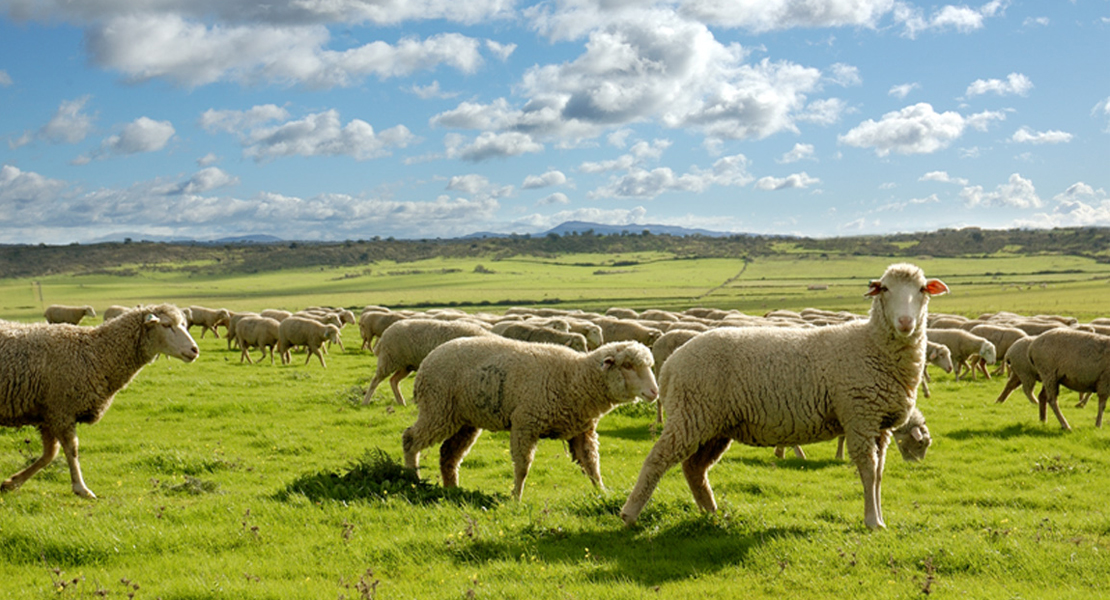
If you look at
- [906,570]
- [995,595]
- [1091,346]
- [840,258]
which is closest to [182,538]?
[906,570]

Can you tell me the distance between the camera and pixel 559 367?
32.4 feet

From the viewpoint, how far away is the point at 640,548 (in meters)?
7.27

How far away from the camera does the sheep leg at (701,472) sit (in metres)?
8.51

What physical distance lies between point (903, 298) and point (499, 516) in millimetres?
5067

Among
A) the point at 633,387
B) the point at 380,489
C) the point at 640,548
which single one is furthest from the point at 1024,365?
the point at 380,489

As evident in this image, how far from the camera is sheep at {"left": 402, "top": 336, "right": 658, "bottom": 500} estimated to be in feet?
31.2

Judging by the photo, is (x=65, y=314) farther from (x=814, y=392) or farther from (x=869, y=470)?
(x=869, y=470)

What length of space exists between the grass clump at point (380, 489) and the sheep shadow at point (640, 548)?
1.25 metres

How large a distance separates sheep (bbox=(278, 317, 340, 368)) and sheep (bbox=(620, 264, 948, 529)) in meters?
20.8

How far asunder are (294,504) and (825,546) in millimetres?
5676

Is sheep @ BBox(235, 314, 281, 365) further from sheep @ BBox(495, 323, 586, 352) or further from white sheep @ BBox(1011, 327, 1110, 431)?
white sheep @ BBox(1011, 327, 1110, 431)

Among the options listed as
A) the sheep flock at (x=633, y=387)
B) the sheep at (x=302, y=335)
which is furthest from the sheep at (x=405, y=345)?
the sheep at (x=302, y=335)

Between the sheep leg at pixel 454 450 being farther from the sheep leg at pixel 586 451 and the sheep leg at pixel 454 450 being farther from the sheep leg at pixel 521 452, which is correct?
the sheep leg at pixel 586 451

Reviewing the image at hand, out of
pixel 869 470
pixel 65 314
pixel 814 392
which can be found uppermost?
pixel 814 392
